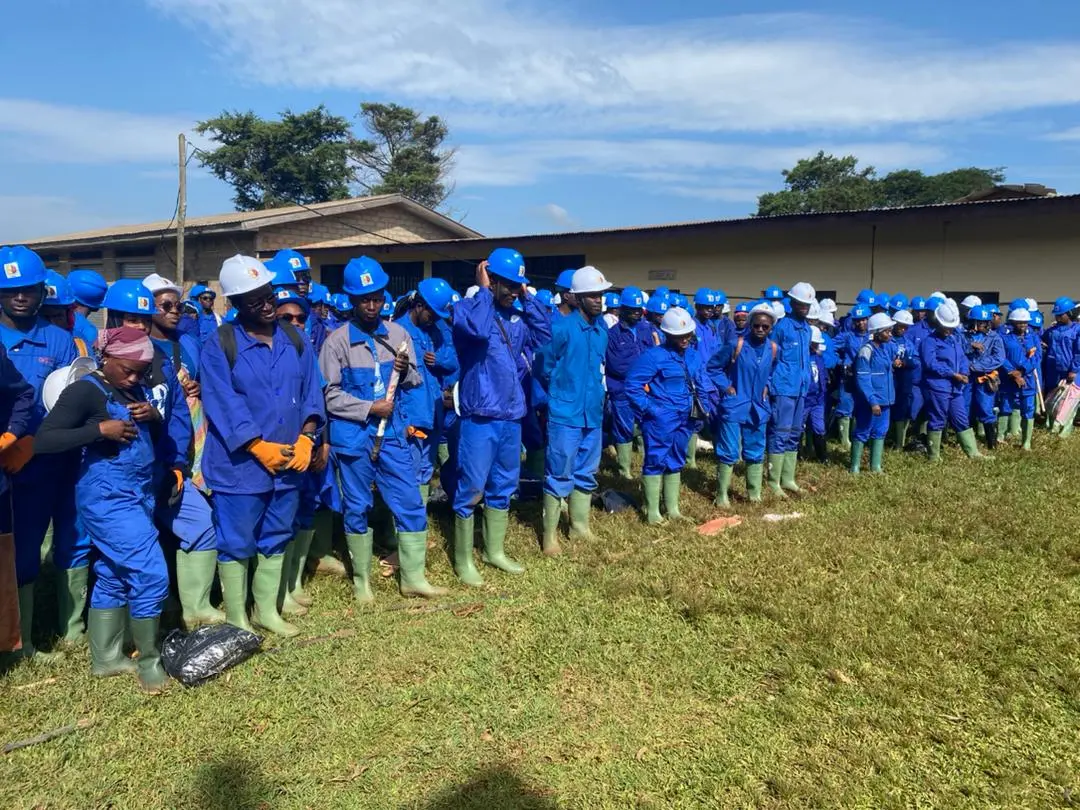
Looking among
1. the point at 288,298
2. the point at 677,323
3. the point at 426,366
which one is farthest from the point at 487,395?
the point at 677,323

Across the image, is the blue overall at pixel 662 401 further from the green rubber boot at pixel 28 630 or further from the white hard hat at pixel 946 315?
the green rubber boot at pixel 28 630

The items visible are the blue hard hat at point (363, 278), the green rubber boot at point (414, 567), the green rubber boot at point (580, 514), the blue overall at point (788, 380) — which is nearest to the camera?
the blue hard hat at point (363, 278)

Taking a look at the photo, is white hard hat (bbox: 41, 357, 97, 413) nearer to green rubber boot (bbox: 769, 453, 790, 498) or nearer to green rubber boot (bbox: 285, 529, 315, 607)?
green rubber boot (bbox: 285, 529, 315, 607)

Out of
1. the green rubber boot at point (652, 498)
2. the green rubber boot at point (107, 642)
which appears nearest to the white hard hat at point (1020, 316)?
the green rubber boot at point (652, 498)

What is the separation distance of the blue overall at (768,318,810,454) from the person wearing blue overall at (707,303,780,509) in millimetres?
161

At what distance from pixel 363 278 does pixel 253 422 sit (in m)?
1.27

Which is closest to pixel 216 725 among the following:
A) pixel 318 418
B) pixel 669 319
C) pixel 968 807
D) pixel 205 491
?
pixel 205 491

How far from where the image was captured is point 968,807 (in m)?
2.99

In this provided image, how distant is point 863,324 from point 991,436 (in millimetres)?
2470

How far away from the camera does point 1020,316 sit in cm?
1060

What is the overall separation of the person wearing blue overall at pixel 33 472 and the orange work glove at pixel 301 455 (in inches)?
48.0

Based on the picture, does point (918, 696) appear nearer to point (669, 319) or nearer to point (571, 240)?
point (669, 319)

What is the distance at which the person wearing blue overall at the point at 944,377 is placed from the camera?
8977 mm

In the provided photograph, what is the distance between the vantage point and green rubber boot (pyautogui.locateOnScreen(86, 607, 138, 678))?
3.93m
